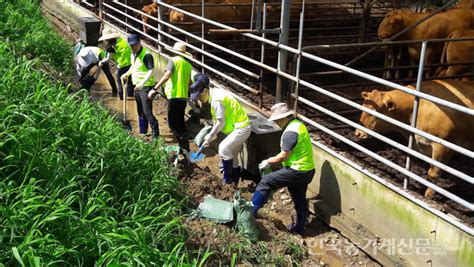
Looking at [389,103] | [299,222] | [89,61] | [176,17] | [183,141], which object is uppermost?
[176,17]

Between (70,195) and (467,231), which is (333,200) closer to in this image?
(467,231)

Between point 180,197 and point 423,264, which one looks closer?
point 423,264

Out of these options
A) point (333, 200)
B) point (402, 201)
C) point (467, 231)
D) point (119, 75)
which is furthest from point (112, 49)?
point (467, 231)

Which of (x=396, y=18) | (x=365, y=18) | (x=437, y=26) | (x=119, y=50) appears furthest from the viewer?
(x=365, y=18)

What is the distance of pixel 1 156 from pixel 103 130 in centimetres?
159

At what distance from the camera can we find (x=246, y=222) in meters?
5.36

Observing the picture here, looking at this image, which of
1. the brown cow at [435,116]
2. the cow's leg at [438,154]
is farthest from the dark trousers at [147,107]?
the cow's leg at [438,154]

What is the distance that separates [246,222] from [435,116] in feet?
7.79

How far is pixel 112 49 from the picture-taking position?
9.62 m

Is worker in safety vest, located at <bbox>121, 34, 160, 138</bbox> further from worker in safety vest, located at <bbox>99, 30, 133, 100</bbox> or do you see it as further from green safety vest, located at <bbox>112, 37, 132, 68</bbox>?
green safety vest, located at <bbox>112, 37, 132, 68</bbox>

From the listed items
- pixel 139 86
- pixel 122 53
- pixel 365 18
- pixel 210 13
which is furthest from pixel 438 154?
pixel 210 13

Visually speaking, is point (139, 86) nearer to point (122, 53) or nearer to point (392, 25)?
point (122, 53)

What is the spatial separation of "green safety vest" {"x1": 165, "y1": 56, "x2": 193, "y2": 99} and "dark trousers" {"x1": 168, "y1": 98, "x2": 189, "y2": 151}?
135 mm

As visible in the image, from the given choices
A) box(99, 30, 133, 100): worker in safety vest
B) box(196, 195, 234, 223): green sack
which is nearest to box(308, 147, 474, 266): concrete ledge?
box(196, 195, 234, 223): green sack
